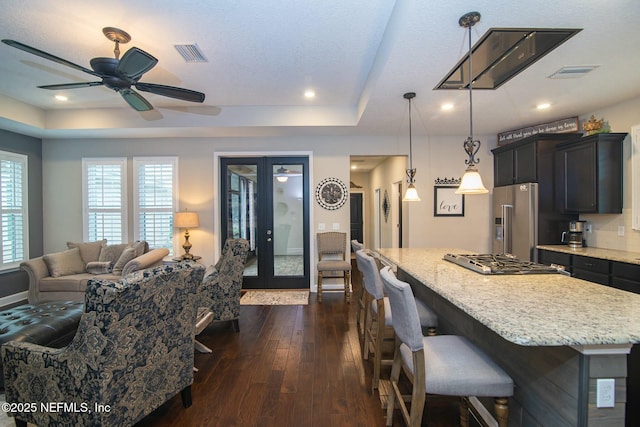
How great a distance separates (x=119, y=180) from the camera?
503 cm

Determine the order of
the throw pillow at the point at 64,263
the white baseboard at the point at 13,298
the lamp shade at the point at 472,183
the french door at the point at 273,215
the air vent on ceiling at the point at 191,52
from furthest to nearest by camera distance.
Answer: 1. the french door at the point at 273,215
2. the white baseboard at the point at 13,298
3. the throw pillow at the point at 64,263
4. the air vent on ceiling at the point at 191,52
5. the lamp shade at the point at 472,183

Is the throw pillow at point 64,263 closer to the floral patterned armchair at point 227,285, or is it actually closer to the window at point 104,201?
the window at point 104,201

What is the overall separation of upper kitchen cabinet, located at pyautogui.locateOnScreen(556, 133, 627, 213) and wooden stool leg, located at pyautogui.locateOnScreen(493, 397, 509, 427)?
11.2 ft

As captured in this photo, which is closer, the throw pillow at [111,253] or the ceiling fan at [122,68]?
the ceiling fan at [122,68]

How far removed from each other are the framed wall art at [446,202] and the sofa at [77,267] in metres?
4.49

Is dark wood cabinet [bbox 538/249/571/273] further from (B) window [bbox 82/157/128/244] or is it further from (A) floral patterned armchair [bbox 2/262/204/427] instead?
(B) window [bbox 82/157/128/244]

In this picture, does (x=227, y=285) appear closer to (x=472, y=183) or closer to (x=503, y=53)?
(x=472, y=183)

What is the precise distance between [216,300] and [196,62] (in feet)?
8.62

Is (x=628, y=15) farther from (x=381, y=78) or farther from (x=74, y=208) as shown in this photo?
(x=74, y=208)

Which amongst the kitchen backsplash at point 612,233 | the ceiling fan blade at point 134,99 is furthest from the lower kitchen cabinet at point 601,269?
the ceiling fan blade at point 134,99

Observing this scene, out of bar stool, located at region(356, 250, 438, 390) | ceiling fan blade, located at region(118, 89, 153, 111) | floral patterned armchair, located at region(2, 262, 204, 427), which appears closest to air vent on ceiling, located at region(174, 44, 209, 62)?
ceiling fan blade, located at region(118, 89, 153, 111)

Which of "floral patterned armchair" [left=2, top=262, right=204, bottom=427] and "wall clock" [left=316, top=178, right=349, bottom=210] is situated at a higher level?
"wall clock" [left=316, top=178, right=349, bottom=210]

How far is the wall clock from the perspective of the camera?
16.4ft

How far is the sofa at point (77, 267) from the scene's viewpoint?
12.7 ft
